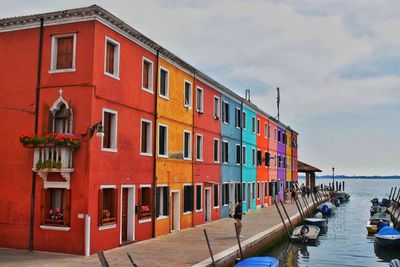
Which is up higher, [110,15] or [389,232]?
[110,15]

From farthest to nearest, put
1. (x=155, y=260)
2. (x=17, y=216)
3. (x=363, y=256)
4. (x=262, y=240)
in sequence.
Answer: (x=363, y=256) → (x=262, y=240) → (x=17, y=216) → (x=155, y=260)

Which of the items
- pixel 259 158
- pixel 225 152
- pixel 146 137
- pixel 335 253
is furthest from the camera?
pixel 259 158

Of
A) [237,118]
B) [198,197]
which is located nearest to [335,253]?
[198,197]

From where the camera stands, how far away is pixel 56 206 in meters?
16.5

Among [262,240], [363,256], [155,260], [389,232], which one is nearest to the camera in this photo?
[155,260]

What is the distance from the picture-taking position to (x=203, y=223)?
2612cm

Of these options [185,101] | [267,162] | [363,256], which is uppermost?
[185,101]

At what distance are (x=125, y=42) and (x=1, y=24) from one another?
499cm

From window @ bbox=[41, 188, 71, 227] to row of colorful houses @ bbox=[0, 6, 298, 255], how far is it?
0.04 m

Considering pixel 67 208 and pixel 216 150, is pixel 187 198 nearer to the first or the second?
pixel 216 150

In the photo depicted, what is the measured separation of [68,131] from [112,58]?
11.7 feet

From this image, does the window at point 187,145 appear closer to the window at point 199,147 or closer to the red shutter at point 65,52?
the window at point 199,147

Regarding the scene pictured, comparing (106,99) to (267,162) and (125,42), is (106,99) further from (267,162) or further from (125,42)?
(267,162)

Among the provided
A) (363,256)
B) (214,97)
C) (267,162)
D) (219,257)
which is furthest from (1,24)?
(267,162)
